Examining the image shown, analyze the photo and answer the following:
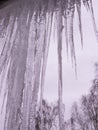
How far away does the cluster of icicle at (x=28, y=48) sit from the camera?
0.97 meters

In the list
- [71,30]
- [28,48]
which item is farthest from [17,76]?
[71,30]

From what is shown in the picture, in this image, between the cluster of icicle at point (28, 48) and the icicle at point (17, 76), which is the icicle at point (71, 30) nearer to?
the cluster of icicle at point (28, 48)

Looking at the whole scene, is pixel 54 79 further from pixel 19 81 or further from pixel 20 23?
pixel 20 23

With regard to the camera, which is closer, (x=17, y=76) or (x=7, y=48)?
(x=17, y=76)

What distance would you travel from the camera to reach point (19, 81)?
102cm

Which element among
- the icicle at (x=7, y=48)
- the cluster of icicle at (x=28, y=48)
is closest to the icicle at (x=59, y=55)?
the cluster of icicle at (x=28, y=48)

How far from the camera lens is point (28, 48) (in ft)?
3.54

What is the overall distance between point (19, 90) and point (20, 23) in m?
0.38

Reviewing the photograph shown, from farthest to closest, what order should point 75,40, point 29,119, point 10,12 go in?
point 10,12
point 75,40
point 29,119

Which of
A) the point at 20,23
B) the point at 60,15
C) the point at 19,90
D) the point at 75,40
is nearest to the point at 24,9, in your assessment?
the point at 20,23

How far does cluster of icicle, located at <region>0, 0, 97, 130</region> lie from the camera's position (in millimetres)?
967

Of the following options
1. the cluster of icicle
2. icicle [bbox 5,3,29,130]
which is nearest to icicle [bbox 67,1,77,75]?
the cluster of icicle

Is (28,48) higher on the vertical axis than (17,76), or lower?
higher

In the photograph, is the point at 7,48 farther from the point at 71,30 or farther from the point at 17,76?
the point at 71,30
